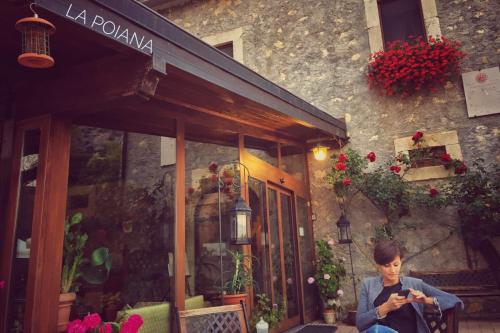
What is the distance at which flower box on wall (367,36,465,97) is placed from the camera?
16.8 feet

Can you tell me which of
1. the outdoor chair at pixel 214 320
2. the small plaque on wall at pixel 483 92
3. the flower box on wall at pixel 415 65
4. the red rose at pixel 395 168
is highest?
the flower box on wall at pixel 415 65

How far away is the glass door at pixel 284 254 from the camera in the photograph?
451 centimetres

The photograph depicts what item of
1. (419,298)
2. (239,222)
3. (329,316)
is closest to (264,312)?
(239,222)

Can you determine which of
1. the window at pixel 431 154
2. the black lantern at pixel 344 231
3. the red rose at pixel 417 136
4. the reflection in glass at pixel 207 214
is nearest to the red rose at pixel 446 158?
the window at pixel 431 154

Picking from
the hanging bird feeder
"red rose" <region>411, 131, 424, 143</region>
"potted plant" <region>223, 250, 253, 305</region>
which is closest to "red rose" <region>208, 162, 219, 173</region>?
"potted plant" <region>223, 250, 253, 305</region>

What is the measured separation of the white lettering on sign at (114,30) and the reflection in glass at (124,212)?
48.2 inches


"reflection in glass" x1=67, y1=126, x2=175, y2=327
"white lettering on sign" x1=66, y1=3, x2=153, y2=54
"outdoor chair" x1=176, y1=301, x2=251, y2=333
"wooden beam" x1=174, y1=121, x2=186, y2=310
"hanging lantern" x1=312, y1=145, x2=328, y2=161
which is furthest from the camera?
"hanging lantern" x1=312, y1=145, x2=328, y2=161

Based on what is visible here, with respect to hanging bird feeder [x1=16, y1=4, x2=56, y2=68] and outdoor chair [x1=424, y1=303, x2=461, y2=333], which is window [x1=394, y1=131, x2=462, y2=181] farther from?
hanging bird feeder [x1=16, y1=4, x2=56, y2=68]

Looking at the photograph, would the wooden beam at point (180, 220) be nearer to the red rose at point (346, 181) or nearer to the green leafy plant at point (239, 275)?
the green leafy plant at point (239, 275)

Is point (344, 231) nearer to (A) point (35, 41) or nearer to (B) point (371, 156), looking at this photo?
(B) point (371, 156)

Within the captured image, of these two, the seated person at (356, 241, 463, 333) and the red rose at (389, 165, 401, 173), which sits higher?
the red rose at (389, 165, 401, 173)

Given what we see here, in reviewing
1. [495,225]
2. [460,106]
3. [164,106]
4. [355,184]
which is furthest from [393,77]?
[164,106]

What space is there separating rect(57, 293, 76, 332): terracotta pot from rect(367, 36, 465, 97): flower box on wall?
4.72m

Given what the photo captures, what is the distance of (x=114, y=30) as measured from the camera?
2.05 m
